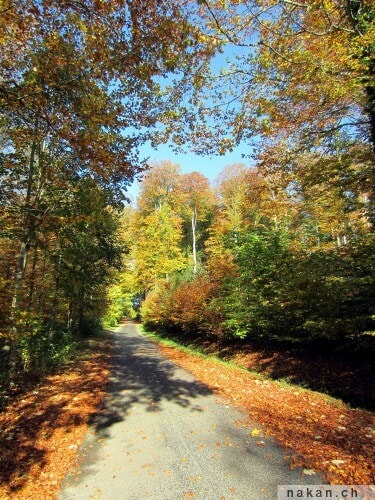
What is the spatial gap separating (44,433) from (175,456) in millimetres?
2204

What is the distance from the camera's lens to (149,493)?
3.38 metres

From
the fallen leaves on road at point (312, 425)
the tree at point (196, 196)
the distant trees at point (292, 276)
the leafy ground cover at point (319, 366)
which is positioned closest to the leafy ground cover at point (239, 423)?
the fallen leaves on road at point (312, 425)

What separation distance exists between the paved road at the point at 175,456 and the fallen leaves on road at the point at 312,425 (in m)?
0.30

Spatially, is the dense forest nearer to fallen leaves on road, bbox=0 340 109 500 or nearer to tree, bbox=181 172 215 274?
fallen leaves on road, bbox=0 340 109 500

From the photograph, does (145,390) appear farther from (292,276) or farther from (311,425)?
(292,276)

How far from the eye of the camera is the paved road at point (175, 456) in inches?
135

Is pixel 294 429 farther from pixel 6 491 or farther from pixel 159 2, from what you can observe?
pixel 159 2

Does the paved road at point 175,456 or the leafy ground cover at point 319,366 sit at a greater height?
the leafy ground cover at point 319,366

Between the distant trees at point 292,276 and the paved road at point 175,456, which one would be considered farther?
the distant trees at point 292,276

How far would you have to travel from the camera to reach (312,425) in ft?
16.3

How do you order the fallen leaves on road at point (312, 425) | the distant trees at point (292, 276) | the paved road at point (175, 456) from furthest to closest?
1. the distant trees at point (292, 276)
2. the fallen leaves on road at point (312, 425)
3. the paved road at point (175, 456)

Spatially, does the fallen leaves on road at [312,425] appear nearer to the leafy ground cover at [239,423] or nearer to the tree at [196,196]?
the leafy ground cover at [239,423]

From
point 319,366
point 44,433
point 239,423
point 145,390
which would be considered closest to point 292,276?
point 319,366

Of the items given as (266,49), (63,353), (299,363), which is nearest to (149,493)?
(299,363)
